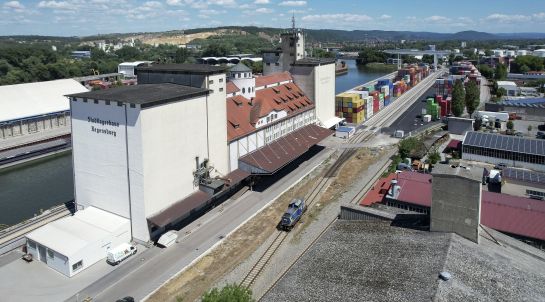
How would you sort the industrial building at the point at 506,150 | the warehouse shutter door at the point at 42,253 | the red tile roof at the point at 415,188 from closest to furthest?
the warehouse shutter door at the point at 42,253, the red tile roof at the point at 415,188, the industrial building at the point at 506,150

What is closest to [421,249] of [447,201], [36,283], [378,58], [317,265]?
[447,201]

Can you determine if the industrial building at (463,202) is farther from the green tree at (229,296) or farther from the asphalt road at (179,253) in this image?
the green tree at (229,296)

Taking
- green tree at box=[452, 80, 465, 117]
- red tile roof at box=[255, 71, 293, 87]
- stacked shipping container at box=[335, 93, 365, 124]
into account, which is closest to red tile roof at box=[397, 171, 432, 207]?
red tile roof at box=[255, 71, 293, 87]

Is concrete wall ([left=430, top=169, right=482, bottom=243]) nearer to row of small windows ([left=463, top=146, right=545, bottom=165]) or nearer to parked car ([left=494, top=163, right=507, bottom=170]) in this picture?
parked car ([left=494, top=163, right=507, bottom=170])

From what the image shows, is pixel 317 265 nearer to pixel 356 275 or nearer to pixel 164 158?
pixel 356 275

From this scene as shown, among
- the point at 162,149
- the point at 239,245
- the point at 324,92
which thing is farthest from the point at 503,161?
the point at 162,149

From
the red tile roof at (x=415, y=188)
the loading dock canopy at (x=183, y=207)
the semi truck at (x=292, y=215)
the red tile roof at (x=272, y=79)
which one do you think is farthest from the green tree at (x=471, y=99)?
the loading dock canopy at (x=183, y=207)
